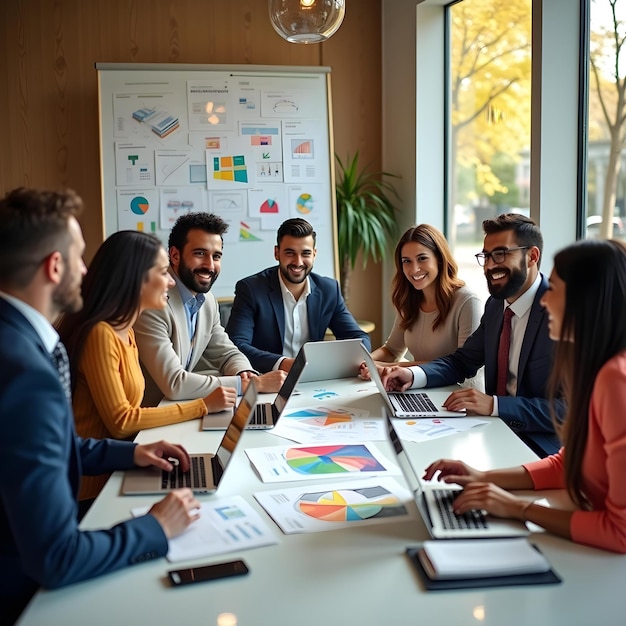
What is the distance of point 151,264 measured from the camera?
2.35 metres

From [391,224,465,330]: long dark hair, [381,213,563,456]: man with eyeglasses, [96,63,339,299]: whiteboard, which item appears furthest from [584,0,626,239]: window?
[96,63,339,299]: whiteboard

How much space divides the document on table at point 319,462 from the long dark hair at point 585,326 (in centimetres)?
53

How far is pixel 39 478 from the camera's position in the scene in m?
1.34

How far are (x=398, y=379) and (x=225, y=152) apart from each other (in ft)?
8.45

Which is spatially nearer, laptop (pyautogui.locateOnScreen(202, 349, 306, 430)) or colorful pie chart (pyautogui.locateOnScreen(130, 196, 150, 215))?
laptop (pyautogui.locateOnScreen(202, 349, 306, 430))

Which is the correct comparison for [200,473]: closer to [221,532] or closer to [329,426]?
[221,532]

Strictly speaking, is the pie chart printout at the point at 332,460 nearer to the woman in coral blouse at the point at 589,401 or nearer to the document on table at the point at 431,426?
the document on table at the point at 431,426

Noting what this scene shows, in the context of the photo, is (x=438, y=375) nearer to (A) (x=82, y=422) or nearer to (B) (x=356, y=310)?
(A) (x=82, y=422)

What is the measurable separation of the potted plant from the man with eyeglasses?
2118mm

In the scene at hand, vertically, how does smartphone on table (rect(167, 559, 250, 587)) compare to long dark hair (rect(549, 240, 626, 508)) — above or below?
below

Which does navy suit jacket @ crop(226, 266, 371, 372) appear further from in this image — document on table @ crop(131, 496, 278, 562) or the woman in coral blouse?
the woman in coral blouse

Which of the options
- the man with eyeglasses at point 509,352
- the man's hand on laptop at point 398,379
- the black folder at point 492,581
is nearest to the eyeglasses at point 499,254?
the man with eyeglasses at point 509,352

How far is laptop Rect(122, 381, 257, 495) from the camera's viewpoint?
1.90 m

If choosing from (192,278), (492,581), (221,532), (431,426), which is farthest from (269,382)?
(492,581)
